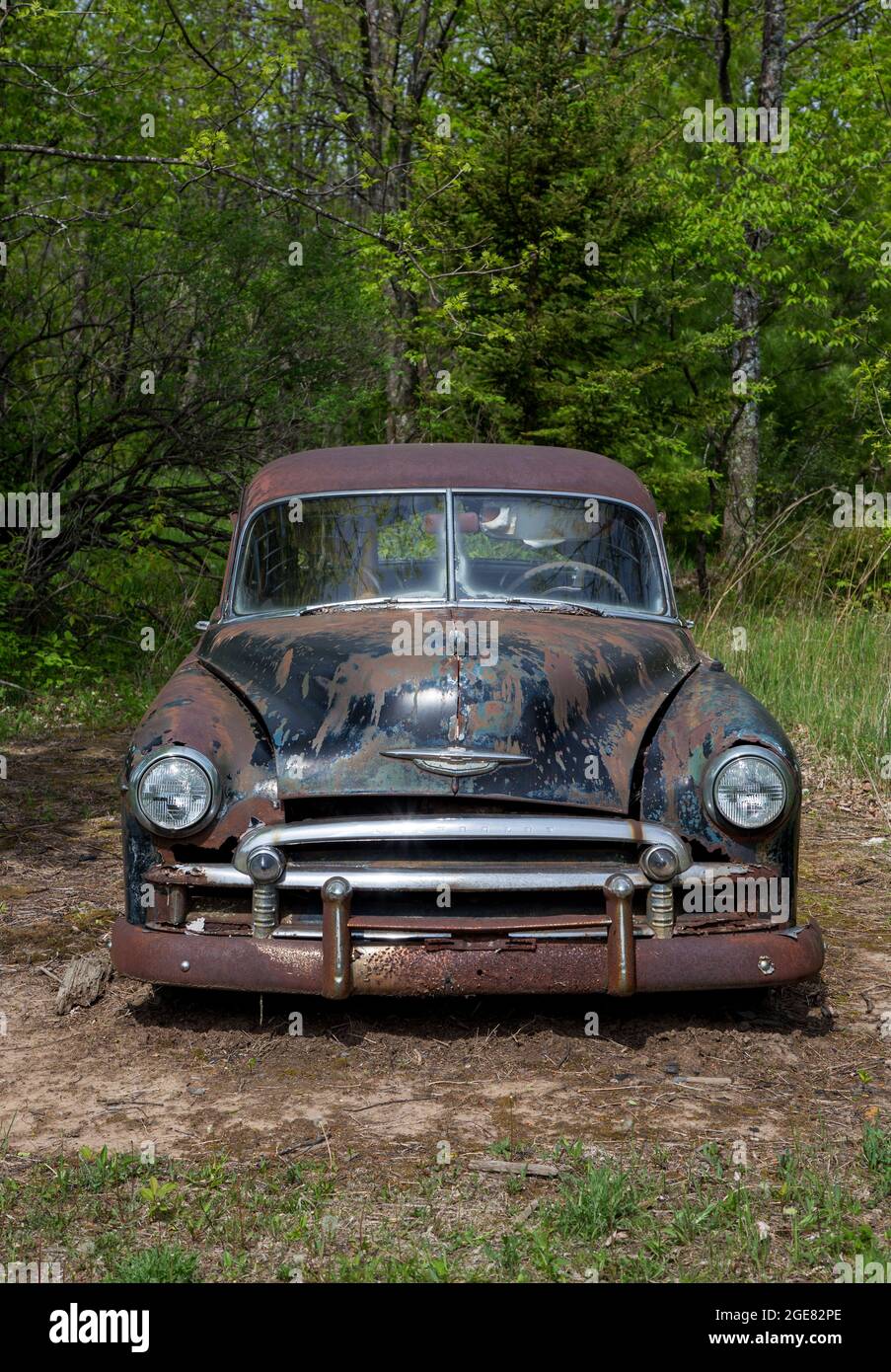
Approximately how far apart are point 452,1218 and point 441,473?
323 centimetres

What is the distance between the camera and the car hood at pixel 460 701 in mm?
4047

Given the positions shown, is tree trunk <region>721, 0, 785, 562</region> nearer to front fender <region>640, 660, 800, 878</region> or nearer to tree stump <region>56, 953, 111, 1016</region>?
front fender <region>640, 660, 800, 878</region>

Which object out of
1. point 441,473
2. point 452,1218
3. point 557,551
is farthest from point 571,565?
point 452,1218

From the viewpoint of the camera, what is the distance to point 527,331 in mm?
12445

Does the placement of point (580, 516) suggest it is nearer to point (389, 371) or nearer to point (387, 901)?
point (387, 901)

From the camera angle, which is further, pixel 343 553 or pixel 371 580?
pixel 343 553

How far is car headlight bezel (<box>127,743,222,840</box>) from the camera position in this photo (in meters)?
4.07

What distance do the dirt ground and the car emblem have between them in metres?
0.83

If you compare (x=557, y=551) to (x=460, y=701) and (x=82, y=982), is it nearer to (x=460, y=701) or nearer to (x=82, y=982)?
(x=460, y=701)

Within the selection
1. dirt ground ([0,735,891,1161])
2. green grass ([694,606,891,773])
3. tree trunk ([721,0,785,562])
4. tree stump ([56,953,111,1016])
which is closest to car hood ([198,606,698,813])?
dirt ground ([0,735,891,1161])


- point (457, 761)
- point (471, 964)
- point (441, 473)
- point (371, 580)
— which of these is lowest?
point (471, 964)

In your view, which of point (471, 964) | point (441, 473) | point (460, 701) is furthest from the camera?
point (441, 473)

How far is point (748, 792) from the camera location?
409 cm

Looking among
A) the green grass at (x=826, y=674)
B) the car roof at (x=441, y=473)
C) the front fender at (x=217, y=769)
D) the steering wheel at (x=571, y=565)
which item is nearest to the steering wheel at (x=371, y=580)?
the car roof at (x=441, y=473)
